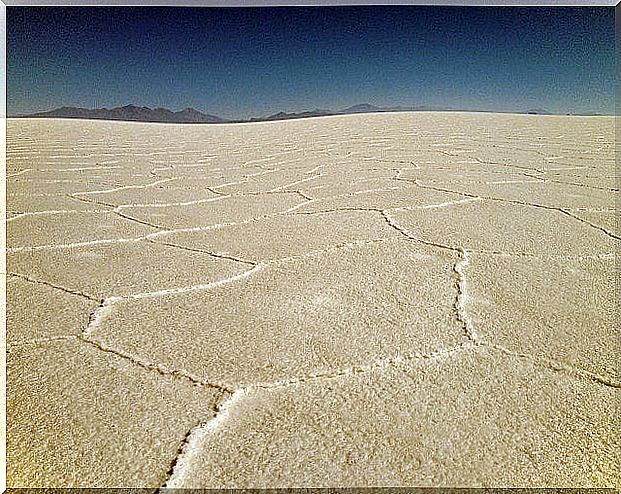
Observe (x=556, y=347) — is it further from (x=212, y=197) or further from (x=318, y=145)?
(x=318, y=145)

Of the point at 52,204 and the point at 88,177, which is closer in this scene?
the point at 52,204

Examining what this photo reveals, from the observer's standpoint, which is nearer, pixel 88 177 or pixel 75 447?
pixel 75 447

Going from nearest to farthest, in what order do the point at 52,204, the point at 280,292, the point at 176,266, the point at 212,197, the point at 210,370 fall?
the point at 210,370 → the point at 280,292 → the point at 176,266 → the point at 52,204 → the point at 212,197

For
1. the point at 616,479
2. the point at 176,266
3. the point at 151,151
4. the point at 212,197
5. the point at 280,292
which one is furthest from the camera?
the point at 151,151

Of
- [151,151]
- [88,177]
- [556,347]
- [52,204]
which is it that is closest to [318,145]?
[151,151]

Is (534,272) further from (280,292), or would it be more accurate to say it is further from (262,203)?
(262,203)

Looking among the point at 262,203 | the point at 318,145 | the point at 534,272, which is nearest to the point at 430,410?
the point at 534,272
